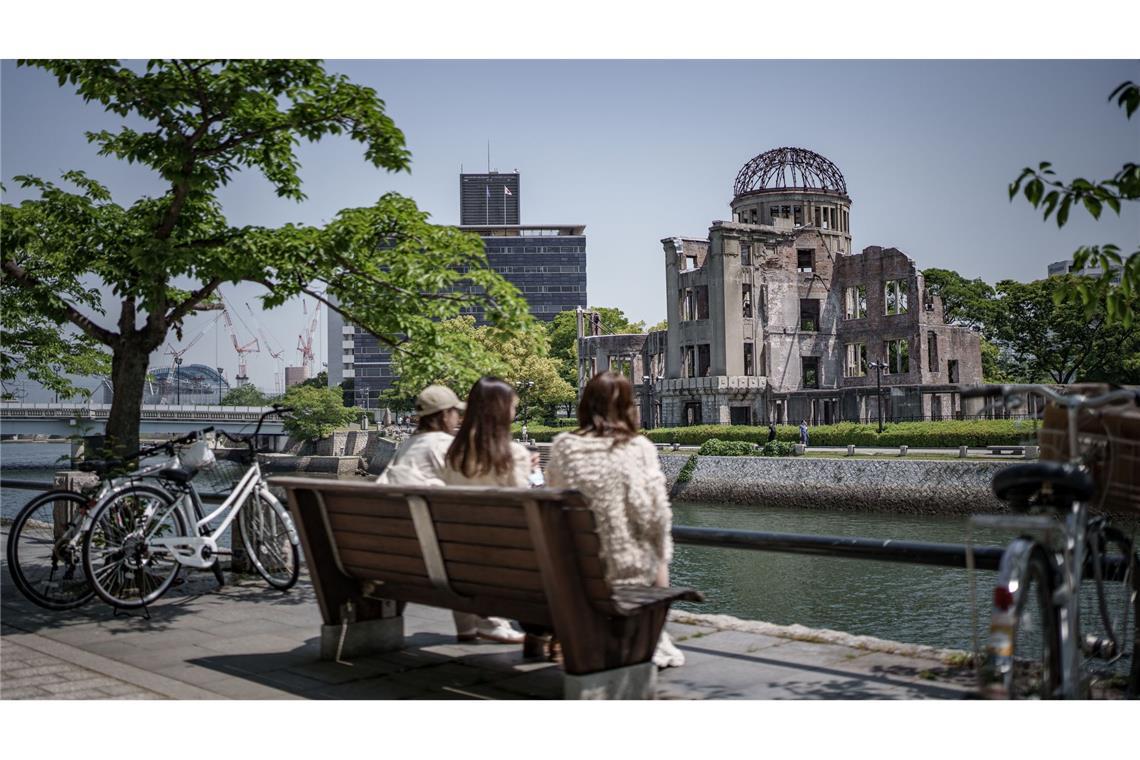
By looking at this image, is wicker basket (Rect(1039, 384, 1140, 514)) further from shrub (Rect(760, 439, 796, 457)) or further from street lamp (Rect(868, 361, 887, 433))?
street lamp (Rect(868, 361, 887, 433))

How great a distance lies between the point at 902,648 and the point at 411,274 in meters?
4.15

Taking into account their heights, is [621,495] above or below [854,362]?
below

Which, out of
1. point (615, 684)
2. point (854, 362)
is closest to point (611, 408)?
point (615, 684)

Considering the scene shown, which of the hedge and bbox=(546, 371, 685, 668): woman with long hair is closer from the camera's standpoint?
bbox=(546, 371, 685, 668): woman with long hair

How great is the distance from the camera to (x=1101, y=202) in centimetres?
518

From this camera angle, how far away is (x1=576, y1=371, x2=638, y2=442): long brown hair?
4.63 m

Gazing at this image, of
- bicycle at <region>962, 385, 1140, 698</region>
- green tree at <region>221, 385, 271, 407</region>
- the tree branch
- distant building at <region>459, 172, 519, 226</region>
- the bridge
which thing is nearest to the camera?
bicycle at <region>962, 385, 1140, 698</region>

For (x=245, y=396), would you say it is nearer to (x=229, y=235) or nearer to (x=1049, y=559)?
(x=229, y=235)

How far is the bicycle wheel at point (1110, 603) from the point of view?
4.05m

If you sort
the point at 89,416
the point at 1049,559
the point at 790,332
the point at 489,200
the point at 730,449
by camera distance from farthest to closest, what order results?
the point at 489,200
the point at 790,332
the point at 730,449
the point at 89,416
the point at 1049,559

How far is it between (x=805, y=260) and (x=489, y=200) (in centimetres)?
13159

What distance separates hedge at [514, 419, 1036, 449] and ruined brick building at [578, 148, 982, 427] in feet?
26.0

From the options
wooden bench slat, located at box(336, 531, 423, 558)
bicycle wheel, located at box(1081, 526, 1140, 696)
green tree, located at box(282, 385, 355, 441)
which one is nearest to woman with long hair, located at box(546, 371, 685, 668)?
Answer: wooden bench slat, located at box(336, 531, 423, 558)

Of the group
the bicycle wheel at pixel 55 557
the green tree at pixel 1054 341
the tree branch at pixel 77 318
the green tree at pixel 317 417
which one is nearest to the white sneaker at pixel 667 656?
the bicycle wheel at pixel 55 557
